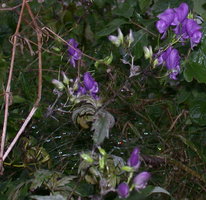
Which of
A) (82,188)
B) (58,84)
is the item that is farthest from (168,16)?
(82,188)

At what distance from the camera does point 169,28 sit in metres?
0.97

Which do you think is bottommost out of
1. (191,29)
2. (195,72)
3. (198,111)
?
(198,111)

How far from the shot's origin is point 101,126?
63cm

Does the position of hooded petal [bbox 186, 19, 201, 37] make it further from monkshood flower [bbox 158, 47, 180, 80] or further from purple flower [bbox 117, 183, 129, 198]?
purple flower [bbox 117, 183, 129, 198]

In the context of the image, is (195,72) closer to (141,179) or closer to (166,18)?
(166,18)

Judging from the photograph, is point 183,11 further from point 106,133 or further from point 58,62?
point 58,62

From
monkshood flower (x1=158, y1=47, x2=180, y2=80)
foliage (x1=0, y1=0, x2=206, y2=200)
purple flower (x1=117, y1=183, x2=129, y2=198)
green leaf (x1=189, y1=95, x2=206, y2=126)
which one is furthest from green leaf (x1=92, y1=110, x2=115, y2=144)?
green leaf (x1=189, y1=95, x2=206, y2=126)

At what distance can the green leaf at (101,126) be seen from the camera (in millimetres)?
608

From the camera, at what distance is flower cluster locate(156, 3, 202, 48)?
32.8 inches

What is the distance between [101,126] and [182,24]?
1.01 ft

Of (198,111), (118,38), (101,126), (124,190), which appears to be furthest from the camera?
(198,111)

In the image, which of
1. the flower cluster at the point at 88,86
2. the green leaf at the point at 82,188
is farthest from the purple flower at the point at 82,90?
the green leaf at the point at 82,188

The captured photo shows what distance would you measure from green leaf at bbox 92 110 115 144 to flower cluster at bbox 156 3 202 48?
238mm

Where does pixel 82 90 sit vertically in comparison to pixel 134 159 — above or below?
below
